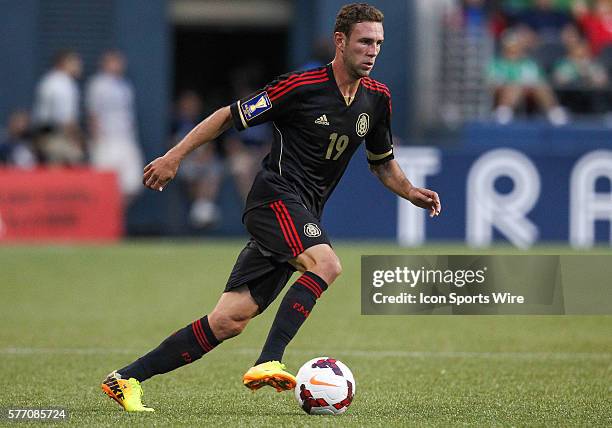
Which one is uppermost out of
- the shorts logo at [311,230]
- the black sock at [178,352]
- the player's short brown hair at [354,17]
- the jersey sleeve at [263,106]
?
the player's short brown hair at [354,17]

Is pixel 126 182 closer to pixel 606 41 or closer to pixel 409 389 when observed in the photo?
pixel 606 41

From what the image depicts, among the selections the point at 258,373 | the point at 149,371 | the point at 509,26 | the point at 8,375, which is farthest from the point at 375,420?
the point at 509,26

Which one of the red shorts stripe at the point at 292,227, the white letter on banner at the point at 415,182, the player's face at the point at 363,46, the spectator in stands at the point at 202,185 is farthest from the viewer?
the spectator in stands at the point at 202,185

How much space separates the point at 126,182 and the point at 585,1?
27.9 feet

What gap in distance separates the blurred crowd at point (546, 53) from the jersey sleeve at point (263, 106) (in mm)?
12578

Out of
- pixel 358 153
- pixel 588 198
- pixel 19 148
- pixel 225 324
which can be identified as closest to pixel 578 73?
pixel 588 198

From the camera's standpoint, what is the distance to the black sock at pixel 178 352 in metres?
6.48

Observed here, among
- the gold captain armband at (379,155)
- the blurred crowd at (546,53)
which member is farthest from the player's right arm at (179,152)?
the blurred crowd at (546,53)

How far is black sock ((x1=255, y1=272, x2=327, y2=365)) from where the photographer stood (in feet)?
20.3

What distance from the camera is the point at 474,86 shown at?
809 inches

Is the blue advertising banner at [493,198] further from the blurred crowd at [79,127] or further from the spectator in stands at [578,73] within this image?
the blurred crowd at [79,127]

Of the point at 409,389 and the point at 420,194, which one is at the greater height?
the point at 420,194

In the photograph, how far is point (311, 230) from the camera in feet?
20.8

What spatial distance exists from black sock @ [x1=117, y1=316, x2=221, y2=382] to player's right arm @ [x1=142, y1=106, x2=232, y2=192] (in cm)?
78
